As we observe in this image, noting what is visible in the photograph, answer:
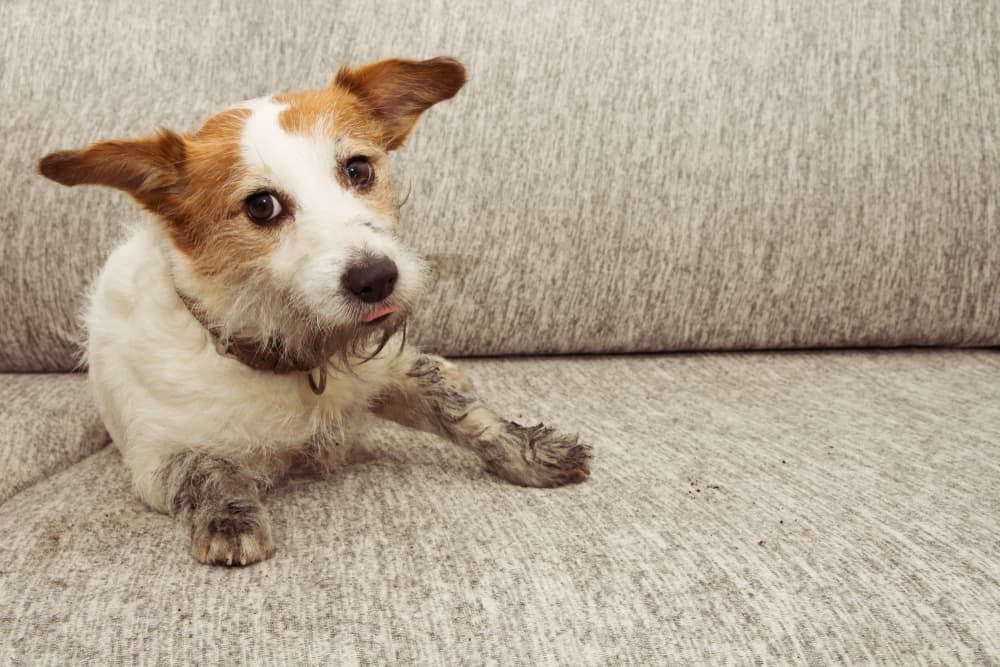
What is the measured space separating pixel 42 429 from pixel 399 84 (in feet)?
2.51

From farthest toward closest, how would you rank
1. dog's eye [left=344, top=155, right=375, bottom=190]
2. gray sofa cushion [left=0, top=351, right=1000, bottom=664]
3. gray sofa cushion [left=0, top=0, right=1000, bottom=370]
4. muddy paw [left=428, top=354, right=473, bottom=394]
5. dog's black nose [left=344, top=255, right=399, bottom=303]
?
gray sofa cushion [left=0, top=0, right=1000, bottom=370] → muddy paw [left=428, top=354, right=473, bottom=394] → dog's eye [left=344, top=155, right=375, bottom=190] → dog's black nose [left=344, top=255, right=399, bottom=303] → gray sofa cushion [left=0, top=351, right=1000, bottom=664]

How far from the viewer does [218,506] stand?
1084 mm

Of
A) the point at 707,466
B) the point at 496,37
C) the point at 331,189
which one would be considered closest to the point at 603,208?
the point at 496,37

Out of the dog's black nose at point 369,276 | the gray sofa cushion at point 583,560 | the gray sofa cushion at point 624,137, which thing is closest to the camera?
the gray sofa cushion at point 583,560

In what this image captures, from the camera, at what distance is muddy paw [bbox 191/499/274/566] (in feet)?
3.31

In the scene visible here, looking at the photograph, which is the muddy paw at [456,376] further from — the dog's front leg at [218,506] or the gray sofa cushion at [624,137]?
the dog's front leg at [218,506]

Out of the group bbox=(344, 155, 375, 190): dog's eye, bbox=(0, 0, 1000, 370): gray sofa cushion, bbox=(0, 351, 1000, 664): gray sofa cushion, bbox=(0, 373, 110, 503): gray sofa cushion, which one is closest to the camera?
bbox=(0, 351, 1000, 664): gray sofa cushion

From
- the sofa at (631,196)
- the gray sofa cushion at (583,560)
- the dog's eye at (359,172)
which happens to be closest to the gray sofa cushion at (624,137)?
the sofa at (631,196)

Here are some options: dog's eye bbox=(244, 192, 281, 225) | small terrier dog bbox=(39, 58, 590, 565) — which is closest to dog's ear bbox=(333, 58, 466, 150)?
small terrier dog bbox=(39, 58, 590, 565)

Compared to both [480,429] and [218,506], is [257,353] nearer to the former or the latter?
[218,506]

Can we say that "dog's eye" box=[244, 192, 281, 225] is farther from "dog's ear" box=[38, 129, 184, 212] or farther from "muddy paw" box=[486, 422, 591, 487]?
"muddy paw" box=[486, 422, 591, 487]

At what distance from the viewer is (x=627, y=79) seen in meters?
1.71

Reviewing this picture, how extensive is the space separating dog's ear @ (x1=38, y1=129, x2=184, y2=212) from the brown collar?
14 cm

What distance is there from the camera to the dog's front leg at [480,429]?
1.20 m
